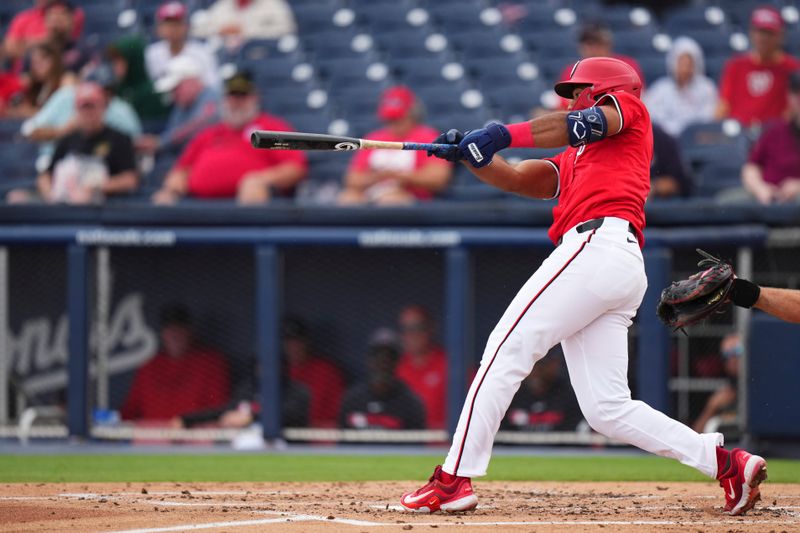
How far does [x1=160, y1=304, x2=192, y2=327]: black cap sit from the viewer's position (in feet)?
26.9

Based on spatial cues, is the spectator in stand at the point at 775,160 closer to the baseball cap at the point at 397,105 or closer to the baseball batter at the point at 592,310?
the baseball cap at the point at 397,105

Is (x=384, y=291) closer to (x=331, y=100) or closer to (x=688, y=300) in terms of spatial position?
(x=331, y=100)

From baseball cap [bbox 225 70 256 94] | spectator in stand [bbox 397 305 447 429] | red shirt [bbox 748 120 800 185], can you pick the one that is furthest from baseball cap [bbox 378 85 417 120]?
red shirt [bbox 748 120 800 185]

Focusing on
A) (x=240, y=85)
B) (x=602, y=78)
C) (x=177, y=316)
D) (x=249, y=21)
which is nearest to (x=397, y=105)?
(x=240, y=85)

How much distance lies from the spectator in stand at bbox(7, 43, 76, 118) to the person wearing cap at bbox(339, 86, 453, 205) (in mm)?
3153

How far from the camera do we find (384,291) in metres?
8.14

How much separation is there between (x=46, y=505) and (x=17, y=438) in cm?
367

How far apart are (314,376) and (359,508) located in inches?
131

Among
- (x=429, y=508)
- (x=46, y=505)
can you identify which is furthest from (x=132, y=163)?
(x=429, y=508)

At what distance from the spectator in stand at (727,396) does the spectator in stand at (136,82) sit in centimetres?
506

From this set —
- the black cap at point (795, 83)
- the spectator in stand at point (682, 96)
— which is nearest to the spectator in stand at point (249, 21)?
the spectator in stand at point (682, 96)

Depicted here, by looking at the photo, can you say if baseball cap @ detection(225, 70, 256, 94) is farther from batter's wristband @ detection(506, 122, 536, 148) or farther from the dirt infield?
batter's wristband @ detection(506, 122, 536, 148)

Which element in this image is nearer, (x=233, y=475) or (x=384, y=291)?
(x=233, y=475)

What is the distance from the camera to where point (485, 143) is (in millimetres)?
4324
